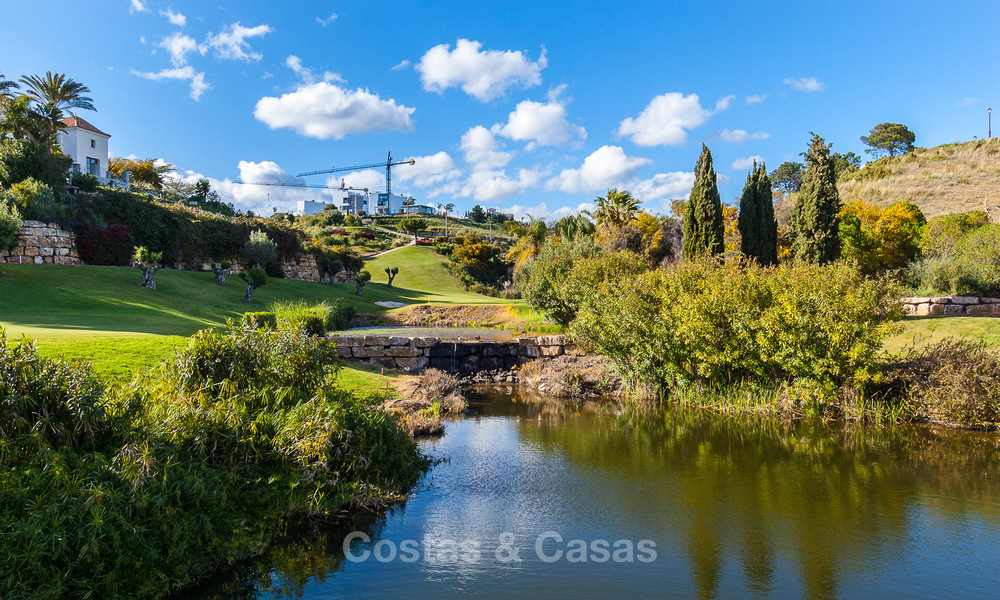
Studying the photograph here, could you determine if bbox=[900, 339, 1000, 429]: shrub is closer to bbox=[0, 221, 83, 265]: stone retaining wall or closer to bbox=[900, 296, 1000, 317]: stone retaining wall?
bbox=[900, 296, 1000, 317]: stone retaining wall

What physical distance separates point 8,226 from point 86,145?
3871 cm

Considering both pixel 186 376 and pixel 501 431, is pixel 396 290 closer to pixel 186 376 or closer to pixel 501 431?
pixel 501 431

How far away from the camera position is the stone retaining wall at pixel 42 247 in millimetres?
29594

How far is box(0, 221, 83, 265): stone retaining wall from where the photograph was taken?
29594 millimetres

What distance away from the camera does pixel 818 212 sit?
83.9 ft

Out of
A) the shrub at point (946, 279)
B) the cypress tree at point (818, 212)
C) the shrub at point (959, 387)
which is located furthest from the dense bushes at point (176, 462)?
the shrub at point (946, 279)

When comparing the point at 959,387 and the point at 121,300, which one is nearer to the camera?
the point at 959,387

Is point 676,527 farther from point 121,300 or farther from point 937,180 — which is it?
point 937,180

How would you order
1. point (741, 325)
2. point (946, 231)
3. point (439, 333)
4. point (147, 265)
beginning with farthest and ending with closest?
point (946, 231) < point (147, 265) < point (439, 333) < point (741, 325)

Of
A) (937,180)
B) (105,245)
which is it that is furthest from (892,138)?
(105,245)

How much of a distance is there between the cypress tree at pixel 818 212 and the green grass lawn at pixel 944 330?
6.64 meters

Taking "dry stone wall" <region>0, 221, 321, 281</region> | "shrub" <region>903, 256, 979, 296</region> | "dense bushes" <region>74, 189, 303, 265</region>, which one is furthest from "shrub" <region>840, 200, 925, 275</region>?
"dry stone wall" <region>0, 221, 321, 281</region>

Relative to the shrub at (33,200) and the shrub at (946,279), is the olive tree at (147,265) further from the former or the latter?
the shrub at (946,279)

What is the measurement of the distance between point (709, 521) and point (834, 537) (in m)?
1.41
